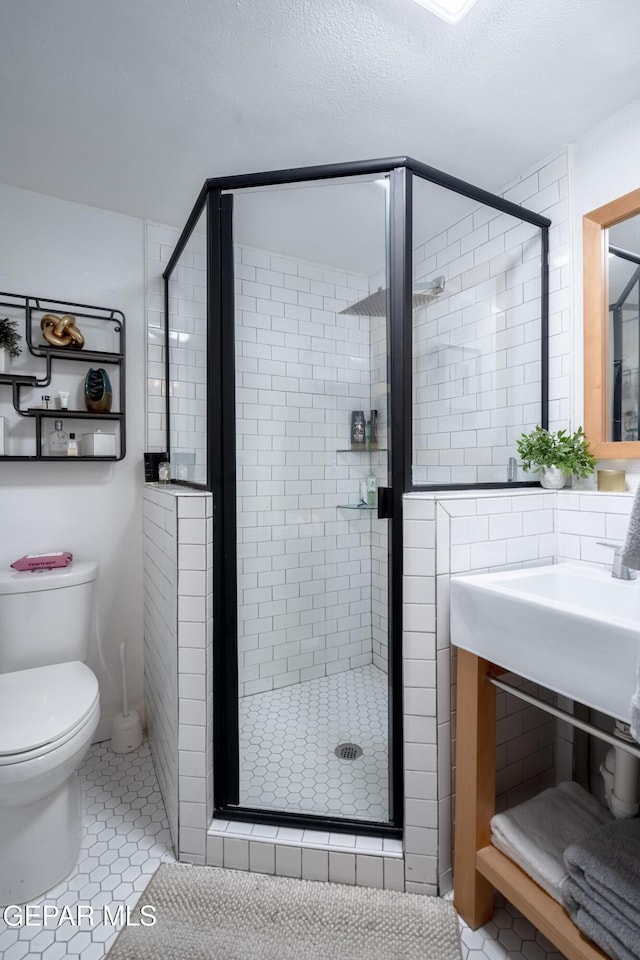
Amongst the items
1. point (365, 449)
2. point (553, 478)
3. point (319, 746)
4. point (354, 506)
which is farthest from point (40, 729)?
point (553, 478)

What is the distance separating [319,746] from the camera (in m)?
1.70

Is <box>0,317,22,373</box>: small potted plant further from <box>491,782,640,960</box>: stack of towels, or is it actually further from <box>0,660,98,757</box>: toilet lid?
<box>491,782,640,960</box>: stack of towels

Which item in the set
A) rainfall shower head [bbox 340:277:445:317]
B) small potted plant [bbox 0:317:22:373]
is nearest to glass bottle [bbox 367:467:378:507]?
rainfall shower head [bbox 340:277:445:317]

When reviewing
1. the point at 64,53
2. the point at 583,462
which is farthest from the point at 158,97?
the point at 583,462

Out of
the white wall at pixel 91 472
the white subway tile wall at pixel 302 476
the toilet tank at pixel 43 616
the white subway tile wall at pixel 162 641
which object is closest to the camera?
the white subway tile wall at pixel 162 641

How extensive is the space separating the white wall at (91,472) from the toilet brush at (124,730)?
120 mm

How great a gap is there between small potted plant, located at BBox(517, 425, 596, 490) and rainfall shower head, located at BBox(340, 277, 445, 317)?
2.02 feet

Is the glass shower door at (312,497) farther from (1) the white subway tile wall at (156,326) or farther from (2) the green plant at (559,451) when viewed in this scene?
(1) the white subway tile wall at (156,326)

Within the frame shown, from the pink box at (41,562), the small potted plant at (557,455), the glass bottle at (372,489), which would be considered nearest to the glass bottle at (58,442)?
the pink box at (41,562)

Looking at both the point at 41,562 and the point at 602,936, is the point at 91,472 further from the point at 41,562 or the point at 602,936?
the point at 602,936

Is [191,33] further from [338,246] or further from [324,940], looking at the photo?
[324,940]

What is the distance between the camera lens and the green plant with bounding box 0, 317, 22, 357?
1.75m

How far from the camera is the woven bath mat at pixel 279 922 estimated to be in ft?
3.62

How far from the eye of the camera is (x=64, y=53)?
4.13ft
